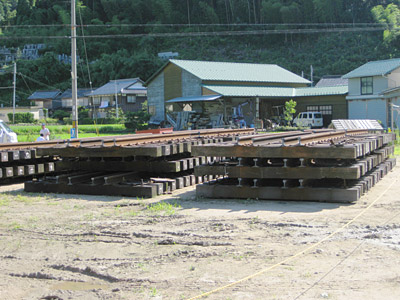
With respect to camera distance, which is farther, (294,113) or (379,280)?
(294,113)

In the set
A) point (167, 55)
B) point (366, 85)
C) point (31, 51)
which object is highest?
point (31, 51)

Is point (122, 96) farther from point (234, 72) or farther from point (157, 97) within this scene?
point (234, 72)

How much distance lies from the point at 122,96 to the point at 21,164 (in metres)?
61.1

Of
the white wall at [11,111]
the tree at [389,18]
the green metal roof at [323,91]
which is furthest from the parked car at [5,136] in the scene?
the tree at [389,18]

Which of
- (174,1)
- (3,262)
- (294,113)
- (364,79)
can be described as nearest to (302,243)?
(3,262)

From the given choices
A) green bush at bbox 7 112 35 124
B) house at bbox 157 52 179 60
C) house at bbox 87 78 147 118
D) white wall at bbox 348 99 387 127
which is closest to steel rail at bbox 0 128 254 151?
white wall at bbox 348 99 387 127

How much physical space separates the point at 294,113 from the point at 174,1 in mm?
83037

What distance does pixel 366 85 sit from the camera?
4309 centimetres

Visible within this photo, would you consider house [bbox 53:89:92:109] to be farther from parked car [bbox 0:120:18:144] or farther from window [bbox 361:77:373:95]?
parked car [bbox 0:120:18:144]

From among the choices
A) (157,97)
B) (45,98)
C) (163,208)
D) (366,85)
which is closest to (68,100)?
(45,98)

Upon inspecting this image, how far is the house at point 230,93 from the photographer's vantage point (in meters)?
45.7

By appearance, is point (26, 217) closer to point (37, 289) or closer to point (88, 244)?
point (88, 244)

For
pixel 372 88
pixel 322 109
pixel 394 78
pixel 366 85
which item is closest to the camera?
pixel 394 78

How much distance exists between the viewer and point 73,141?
568 inches
